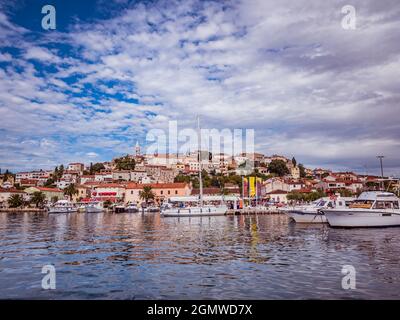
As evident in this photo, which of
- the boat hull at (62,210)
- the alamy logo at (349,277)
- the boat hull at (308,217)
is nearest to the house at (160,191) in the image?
the boat hull at (62,210)

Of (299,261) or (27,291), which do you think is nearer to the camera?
(27,291)

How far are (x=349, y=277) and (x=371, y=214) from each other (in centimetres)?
2273

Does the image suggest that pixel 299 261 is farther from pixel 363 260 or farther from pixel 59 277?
pixel 59 277

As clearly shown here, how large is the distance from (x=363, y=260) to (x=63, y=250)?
15928 mm

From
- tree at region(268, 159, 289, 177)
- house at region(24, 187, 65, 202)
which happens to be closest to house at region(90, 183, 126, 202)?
house at region(24, 187, 65, 202)

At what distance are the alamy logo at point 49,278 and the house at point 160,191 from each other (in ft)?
302

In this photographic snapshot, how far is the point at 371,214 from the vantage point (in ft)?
108

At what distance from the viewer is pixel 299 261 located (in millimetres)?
16109

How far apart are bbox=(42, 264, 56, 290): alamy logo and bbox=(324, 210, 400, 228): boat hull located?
26.0m

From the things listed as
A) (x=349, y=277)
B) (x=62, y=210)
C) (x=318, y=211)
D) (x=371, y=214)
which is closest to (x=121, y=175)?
(x=62, y=210)

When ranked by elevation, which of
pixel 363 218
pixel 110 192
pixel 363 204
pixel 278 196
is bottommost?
pixel 363 218

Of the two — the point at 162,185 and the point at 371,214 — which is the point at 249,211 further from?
the point at 162,185

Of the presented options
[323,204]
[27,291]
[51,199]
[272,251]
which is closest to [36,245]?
[27,291]

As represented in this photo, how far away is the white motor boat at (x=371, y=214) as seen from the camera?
32.8m
